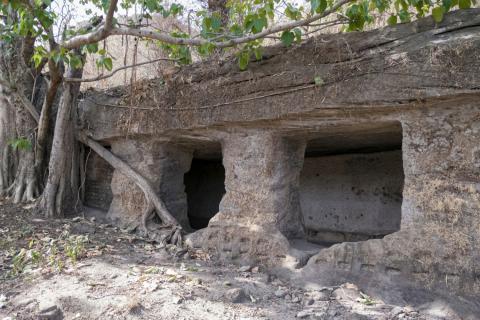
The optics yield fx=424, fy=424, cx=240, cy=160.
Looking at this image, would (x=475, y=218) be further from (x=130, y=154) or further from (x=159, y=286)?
(x=130, y=154)

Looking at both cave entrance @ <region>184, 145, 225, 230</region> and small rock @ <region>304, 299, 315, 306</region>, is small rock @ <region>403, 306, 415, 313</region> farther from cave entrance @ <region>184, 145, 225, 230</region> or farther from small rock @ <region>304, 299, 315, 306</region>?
cave entrance @ <region>184, 145, 225, 230</region>

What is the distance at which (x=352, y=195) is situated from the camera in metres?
5.82

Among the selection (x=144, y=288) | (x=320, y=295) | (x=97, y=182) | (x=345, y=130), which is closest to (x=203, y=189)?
(x=97, y=182)

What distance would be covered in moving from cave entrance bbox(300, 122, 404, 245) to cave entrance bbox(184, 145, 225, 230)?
4.76 feet

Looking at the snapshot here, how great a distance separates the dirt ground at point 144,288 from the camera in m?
2.80

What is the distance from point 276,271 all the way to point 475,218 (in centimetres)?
160

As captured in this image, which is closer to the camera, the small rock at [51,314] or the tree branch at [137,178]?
the small rock at [51,314]

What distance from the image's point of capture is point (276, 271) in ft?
12.0

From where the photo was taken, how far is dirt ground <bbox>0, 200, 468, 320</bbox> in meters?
2.80

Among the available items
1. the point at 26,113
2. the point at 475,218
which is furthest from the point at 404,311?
the point at 26,113

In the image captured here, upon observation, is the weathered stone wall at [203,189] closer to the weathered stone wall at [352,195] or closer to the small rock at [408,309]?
the weathered stone wall at [352,195]

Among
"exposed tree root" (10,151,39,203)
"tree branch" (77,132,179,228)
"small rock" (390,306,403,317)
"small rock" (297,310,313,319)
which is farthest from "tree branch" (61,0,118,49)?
"small rock" (390,306,403,317)

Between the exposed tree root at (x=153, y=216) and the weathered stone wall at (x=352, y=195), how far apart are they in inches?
87.4

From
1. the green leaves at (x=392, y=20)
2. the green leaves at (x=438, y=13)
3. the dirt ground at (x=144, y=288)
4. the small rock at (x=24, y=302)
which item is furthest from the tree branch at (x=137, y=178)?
the green leaves at (x=438, y=13)
